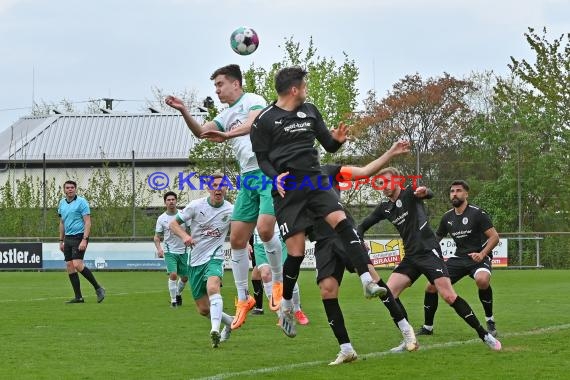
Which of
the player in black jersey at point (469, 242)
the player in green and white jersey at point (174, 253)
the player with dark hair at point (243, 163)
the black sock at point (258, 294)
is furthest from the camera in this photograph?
the player in green and white jersey at point (174, 253)

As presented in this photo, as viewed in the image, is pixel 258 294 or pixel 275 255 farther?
pixel 258 294

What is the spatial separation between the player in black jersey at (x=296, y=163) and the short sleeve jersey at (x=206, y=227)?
295 cm

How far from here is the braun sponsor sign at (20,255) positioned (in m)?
37.5

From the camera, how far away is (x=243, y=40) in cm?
1229

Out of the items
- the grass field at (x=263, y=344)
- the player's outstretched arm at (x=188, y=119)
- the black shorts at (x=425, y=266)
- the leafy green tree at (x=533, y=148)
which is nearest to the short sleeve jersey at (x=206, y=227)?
the grass field at (x=263, y=344)

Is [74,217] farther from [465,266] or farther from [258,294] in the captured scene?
[465,266]

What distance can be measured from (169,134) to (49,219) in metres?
26.3

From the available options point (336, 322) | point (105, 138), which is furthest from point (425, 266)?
point (105, 138)

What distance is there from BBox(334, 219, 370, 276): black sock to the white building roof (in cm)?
5600

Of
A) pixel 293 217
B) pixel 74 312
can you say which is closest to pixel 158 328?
pixel 74 312

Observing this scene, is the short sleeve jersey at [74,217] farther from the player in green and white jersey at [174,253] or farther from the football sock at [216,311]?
the football sock at [216,311]

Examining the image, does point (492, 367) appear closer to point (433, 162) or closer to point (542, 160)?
point (542, 160)

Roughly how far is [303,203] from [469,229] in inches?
174

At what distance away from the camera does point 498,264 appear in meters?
35.4
